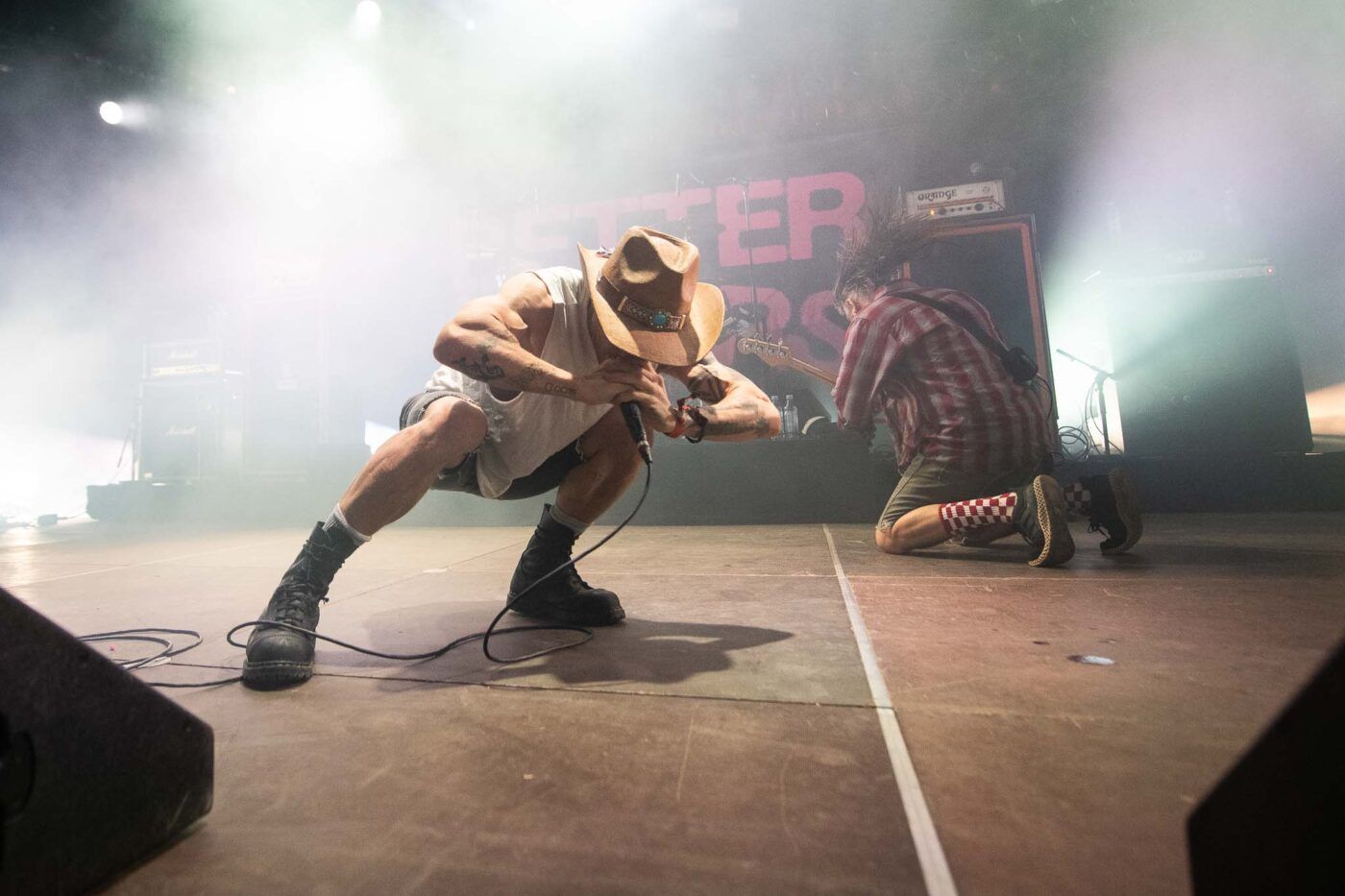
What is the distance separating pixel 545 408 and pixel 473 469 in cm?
26

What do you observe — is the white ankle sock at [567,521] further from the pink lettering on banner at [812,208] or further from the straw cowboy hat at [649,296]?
the pink lettering on banner at [812,208]

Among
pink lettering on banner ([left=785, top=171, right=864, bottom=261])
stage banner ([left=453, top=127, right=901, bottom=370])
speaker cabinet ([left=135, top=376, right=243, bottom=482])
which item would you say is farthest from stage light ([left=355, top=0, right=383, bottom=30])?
pink lettering on banner ([left=785, top=171, right=864, bottom=261])

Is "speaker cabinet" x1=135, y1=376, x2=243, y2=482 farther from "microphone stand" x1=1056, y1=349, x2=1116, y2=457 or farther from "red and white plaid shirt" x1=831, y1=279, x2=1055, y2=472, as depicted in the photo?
"microphone stand" x1=1056, y1=349, x2=1116, y2=457

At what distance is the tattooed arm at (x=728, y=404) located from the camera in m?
1.22

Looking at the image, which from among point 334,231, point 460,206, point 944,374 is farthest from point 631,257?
point 334,231

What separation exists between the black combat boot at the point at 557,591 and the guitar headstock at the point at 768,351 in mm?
3339

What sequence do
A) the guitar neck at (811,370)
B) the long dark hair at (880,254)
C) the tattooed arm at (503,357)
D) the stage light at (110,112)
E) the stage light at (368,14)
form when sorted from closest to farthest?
the tattooed arm at (503,357), the long dark hair at (880,254), the guitar neck at (811,370), the stage light at (368,14), the stage light at (110,112)

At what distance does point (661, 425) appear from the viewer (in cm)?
116

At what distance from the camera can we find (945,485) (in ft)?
7.82

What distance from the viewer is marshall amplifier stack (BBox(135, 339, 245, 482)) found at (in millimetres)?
5934

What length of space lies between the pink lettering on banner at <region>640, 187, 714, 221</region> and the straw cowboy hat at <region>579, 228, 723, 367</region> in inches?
196

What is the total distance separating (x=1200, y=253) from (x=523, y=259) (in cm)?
570

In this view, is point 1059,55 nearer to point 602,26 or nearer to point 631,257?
point 602,26

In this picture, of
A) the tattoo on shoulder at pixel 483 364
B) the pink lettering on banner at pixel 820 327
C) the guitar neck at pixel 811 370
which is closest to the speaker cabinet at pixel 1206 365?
the guitar neck at pixel 811 370
